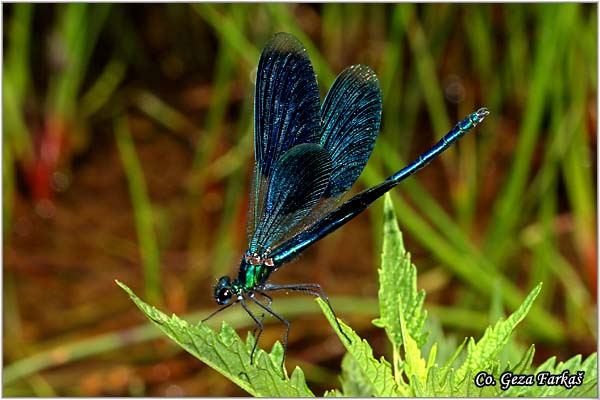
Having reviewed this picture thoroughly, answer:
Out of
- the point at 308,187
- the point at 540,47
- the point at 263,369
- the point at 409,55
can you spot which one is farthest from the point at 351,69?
the point at 409,55

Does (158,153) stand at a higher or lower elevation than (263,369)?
higher

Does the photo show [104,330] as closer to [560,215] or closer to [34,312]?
[34,312]

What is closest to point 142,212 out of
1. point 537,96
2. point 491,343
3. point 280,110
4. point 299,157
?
point 537,96

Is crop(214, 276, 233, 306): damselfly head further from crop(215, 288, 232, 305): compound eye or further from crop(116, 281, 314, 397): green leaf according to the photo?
crop(116, 281, 314, 397): green leaf

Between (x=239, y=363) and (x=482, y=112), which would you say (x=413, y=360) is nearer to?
(x=239, y=363)

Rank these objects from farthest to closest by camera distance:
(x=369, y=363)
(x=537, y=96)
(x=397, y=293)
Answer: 1. (x=537, y=96)
2. (x=397, y=293)
3. (x=369, y=363)

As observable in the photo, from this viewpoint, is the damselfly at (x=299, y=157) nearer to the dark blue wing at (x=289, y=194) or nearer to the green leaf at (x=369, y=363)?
the dark blue wing at (x=289, y=194)
